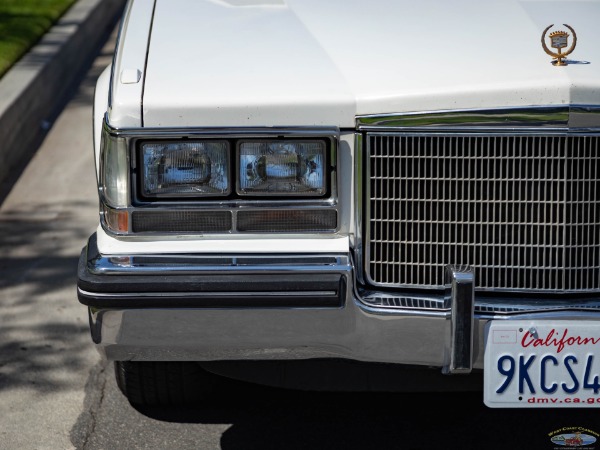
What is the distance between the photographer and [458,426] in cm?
372

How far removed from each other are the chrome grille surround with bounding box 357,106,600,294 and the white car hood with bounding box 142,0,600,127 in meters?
0.07

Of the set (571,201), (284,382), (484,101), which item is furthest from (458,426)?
(484,101)

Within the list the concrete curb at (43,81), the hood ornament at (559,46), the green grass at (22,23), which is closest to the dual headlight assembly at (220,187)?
the hood ornament at (559,46)

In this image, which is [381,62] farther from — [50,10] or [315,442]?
[50,10]

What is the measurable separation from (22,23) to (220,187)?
6.52 metres

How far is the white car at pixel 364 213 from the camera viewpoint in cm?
288

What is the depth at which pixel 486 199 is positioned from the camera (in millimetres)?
2971

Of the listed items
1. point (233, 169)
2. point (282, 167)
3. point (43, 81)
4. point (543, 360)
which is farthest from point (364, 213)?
point (43, 81)

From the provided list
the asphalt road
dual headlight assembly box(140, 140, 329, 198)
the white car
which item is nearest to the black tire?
the asphalt road

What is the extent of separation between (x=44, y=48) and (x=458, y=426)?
221 inches

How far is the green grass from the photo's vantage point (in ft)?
26.1

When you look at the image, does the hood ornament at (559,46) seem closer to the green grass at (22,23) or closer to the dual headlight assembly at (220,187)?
the dual headlight assembly at (220,187)

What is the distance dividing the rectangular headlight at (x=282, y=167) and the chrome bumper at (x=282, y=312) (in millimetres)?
201

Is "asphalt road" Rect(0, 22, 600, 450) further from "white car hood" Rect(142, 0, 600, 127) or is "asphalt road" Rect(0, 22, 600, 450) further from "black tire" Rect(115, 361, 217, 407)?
"white car hood" Rect(142, 0, 600, 127)
